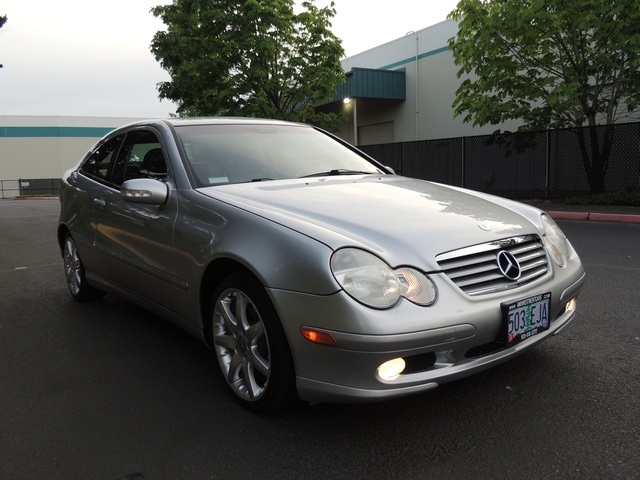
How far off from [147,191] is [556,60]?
12.4 meters

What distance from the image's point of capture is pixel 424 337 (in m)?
2.12

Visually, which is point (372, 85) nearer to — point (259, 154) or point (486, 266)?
point (259, 154)

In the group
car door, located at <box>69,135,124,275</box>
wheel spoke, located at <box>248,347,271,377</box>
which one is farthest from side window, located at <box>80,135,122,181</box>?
wheel spoke, located at <box>248,347,271,377</box>

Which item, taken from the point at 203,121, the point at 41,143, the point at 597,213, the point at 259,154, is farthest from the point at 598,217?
the point at 41,143

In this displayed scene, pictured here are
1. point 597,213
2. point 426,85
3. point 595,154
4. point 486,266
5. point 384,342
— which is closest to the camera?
point 384,342

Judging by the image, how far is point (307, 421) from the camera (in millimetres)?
2520

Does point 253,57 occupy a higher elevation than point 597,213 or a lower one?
higher

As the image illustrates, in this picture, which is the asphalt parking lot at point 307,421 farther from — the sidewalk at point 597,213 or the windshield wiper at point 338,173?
the sidewalk at point 597,213

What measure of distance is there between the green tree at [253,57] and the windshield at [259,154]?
1415 centimetres

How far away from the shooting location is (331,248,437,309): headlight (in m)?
2.15

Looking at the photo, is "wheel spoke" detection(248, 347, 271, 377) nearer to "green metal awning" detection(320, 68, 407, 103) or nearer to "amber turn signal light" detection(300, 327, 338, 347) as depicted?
"amber turn signal light" detection(300, 327, 338, 347)

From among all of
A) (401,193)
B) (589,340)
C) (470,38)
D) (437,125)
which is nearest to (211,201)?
(401,193)

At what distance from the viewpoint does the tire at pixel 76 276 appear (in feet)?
15.3

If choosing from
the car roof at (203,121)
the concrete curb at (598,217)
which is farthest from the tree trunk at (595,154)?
the car roof at (203,121)
